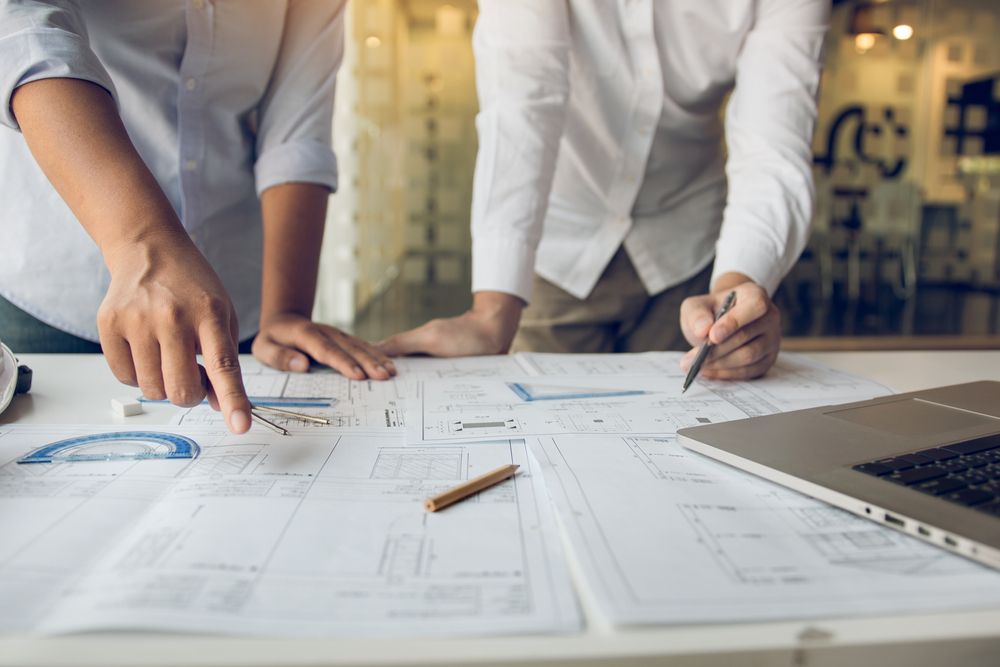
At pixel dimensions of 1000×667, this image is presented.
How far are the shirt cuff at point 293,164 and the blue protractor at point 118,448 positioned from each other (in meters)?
0.55

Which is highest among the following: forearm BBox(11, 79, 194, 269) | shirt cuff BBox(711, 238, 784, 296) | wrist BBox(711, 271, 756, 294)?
forearm BBox(11, 79, 194, 269)

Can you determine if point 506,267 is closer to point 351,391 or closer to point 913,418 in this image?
point 351,391

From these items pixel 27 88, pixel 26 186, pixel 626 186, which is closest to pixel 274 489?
pixel 27 88

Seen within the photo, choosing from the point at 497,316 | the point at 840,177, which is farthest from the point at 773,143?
the point at 840,177

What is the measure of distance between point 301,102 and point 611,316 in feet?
2.34

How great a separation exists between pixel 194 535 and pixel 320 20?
935 millimetres

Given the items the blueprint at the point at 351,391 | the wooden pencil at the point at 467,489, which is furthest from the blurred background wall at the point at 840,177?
the wooden pencil at the point at 467,489

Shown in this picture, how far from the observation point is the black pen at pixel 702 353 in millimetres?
755

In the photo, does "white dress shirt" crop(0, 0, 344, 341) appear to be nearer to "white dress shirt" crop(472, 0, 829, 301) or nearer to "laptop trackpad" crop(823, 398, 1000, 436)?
"white dress shirt" crop(472, 0, 829, 301)

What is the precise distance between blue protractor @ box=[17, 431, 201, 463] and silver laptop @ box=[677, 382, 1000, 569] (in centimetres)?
44

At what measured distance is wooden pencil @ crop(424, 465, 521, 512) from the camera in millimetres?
432

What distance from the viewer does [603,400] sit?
71cm

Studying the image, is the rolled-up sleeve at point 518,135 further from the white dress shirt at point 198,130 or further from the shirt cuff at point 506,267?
the white dress shirt at point 198,130

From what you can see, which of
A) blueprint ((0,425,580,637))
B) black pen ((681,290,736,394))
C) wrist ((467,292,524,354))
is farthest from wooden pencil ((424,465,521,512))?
wrist ((467,292,524,354))
